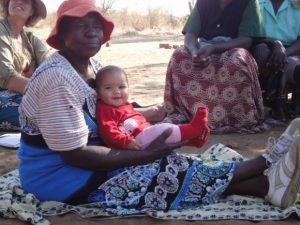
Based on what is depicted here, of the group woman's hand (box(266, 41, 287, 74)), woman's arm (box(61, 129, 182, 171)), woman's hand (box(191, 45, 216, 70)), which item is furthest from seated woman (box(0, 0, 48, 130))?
woman's arm (box(61, 129, 182, 171))

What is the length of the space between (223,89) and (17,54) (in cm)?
195

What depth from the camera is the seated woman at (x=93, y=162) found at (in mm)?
2572

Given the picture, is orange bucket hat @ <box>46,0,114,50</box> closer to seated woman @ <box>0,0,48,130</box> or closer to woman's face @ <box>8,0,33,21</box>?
seated woman @ <box>0,0,48,130</box>

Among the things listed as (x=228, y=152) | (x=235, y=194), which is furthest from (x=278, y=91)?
(x=235, y=194)

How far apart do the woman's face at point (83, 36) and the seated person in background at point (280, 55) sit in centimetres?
245

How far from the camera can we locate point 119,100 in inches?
109

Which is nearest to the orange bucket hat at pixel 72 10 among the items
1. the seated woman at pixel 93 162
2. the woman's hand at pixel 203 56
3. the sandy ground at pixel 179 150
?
the seated woman at pixel 93 162

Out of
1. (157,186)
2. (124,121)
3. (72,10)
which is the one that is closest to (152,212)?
(157,186)

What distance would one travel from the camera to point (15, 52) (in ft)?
16.0

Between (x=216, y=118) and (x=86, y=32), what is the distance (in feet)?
7.36

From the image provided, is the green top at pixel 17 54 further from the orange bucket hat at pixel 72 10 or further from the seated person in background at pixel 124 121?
the seated person in background at pixel 124 121

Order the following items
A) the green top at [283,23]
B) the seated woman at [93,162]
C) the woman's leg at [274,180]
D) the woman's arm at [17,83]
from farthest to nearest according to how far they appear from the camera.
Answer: the green top at [283,23]
the woman's arm at [17,83]
the woman's leg at [274,180]
the seated woman at [93,162]

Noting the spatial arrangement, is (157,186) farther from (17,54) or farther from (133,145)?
(17,54)

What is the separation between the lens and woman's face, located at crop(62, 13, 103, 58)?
106 inches
